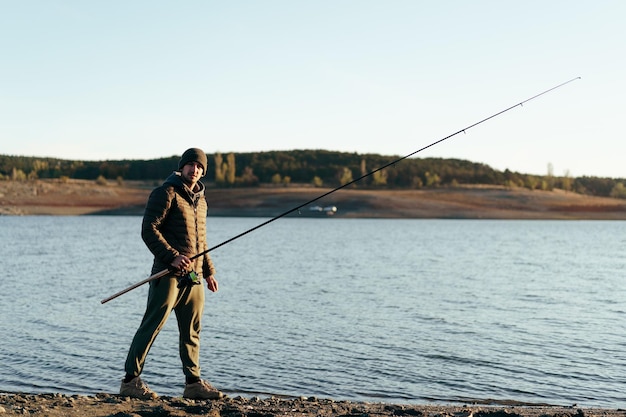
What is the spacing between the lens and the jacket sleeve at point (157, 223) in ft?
20.5

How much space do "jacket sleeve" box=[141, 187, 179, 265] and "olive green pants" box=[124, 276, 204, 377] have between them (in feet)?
0.73

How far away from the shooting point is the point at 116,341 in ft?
36.3

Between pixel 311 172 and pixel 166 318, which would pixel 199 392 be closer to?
pixel 166 318

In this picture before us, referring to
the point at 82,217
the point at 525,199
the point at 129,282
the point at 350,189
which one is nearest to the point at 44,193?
the point at 82,217

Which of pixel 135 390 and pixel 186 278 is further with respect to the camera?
pixel 135 390

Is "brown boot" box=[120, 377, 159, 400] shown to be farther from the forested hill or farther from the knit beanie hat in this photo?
the forested hill

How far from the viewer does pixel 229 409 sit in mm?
6379

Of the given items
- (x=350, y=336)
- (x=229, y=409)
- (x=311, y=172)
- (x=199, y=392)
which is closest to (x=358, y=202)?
(x=311, y=172)

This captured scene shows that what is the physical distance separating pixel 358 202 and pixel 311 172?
2848 centimetres

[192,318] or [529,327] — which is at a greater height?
[192,318]

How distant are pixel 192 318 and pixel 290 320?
683 centimetres

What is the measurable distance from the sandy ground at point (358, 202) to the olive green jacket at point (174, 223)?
85.8 m

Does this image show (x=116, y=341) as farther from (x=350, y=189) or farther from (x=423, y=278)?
(x=350, y=189)

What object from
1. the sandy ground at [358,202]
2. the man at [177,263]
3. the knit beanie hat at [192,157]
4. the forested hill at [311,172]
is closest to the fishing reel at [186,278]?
the man at [177,263]
